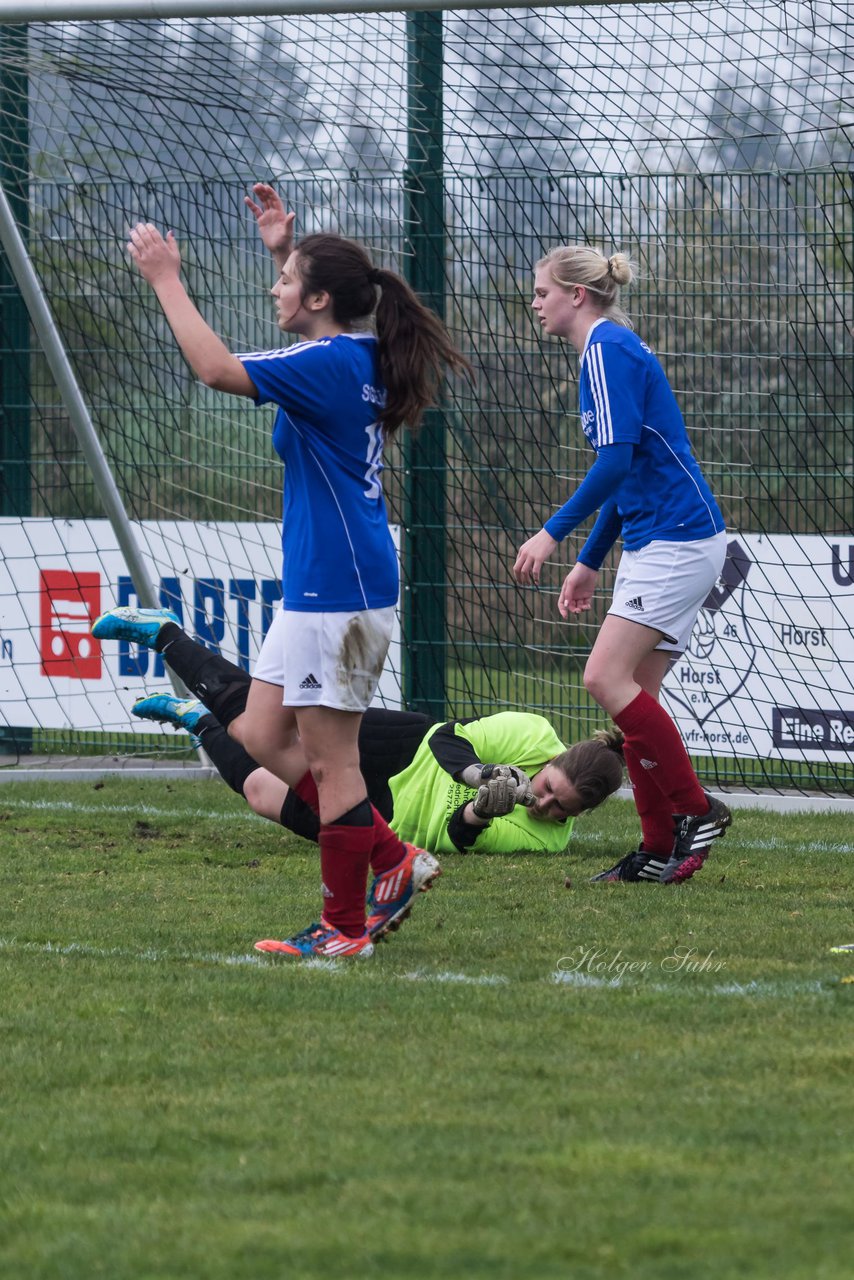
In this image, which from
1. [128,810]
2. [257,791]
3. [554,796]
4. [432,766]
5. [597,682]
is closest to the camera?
[597,682]

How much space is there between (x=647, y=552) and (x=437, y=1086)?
8.86 feet

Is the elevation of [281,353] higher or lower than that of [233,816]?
higher

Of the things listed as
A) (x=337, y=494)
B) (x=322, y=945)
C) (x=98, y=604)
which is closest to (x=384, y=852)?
(x=322, y=945)

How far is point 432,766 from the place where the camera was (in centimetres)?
621

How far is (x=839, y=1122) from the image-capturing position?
3012 millimetres

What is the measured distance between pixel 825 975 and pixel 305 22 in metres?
5.97

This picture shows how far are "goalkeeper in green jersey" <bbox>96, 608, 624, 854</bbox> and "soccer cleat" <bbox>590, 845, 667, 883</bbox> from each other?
0.85ft

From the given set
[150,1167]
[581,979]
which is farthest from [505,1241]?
[581,979]

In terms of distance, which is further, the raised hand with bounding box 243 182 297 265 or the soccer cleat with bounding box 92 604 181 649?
the soccer cleat with bounding box 92 604 181 649

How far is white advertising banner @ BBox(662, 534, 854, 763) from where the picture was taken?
8.11 meters

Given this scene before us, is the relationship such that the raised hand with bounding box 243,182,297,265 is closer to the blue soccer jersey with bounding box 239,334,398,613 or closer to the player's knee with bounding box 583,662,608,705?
the blue soccer jersey with bounding box 239,334,398,613

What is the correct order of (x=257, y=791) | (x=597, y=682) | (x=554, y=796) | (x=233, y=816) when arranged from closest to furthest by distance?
(x=597, y=682) → (x=257, y=791) → (x=554, y=796) → (x=233, y=816)

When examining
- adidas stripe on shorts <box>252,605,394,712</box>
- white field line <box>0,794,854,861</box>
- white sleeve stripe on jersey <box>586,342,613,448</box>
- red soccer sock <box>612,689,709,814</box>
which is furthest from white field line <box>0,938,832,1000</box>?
white field line <box>0,794,854,861</box>

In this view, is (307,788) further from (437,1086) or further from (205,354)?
(437,1086)
